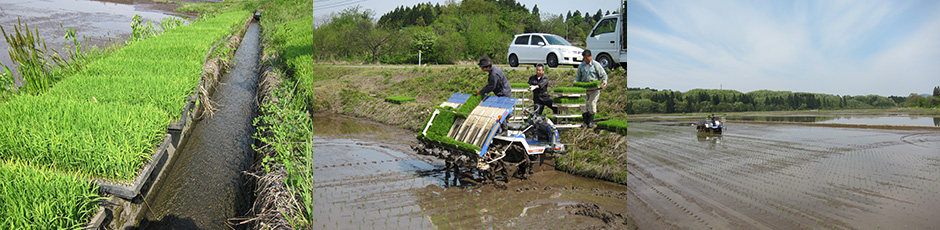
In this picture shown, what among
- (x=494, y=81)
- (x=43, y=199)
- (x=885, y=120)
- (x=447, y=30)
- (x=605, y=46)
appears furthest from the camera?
(x=885, y=120)

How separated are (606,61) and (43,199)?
8350mm

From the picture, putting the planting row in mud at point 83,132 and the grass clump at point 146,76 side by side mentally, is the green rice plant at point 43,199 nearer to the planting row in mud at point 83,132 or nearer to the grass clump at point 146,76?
the planting row in mud at point 83,132

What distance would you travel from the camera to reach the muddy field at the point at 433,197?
3.12 metres

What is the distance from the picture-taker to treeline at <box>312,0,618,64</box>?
3818 millimetres

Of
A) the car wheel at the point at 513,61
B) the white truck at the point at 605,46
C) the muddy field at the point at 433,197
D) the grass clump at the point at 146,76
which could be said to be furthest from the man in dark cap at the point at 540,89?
the grass clump at the point at 146,76

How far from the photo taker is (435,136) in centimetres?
536

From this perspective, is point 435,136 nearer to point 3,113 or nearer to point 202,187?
point 202,187

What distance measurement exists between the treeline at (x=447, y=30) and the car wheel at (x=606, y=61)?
3.22 metres

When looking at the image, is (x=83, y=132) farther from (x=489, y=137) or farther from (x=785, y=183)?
(x=785, y=183)

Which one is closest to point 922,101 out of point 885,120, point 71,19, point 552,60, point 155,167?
point 885,120

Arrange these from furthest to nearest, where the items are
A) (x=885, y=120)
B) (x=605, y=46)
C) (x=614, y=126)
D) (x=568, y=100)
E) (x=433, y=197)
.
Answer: (x=885, y=120)
(x=605, y=46)
(x=614, y=126)
(x=568, y=100)
(x=433, y=197)

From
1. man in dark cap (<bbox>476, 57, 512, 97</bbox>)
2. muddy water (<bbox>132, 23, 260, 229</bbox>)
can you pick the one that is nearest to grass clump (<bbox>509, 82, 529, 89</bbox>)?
man in dark cap (<bbox>476, 57, 512, 97</bbox>)

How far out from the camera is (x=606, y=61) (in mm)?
9336

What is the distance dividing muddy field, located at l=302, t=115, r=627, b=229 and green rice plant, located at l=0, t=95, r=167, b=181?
1.89 m
